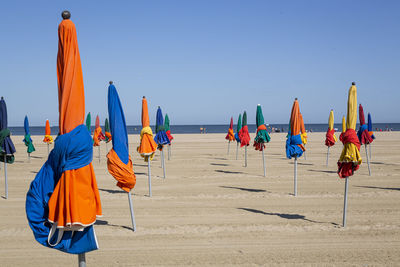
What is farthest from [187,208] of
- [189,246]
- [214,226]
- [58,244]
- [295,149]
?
[58,244]

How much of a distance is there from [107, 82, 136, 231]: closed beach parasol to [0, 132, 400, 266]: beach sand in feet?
4.98

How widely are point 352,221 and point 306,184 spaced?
16.6 ft

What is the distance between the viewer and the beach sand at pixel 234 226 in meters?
6.39

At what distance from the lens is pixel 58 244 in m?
3.33

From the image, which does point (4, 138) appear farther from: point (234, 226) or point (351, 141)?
point (351, 141)

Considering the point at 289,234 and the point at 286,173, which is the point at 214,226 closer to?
the point at 289,234

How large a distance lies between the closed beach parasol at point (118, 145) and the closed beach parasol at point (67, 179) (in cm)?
272

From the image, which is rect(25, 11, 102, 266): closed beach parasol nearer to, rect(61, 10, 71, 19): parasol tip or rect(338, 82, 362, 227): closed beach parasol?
rect(61, 10, 71, 19): parasol tip

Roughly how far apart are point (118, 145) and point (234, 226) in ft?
12.2

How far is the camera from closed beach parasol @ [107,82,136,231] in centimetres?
610

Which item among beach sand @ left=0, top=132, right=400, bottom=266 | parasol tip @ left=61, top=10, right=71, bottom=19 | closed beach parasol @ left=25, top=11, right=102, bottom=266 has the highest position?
parasol tip @ left=61, top=10, right=71, bottom=19

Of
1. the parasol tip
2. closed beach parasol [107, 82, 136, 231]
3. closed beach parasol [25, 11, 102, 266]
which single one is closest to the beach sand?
closed beach parasol [107, 82, 136, 231]

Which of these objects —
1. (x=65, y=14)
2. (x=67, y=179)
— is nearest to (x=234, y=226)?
(x=67, y=179)

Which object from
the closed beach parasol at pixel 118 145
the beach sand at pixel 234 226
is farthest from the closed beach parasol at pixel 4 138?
the closed beach parasol at pixel 118 145
